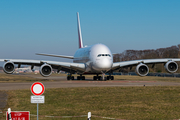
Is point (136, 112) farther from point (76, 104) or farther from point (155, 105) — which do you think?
point (76, 104)

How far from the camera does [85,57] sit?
41625 mm

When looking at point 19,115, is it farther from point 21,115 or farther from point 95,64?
point 95,64

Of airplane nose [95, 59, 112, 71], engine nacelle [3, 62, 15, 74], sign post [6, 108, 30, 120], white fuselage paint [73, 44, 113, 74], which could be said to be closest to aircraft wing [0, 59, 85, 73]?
engine nacelle [3, 62, 15, 74]

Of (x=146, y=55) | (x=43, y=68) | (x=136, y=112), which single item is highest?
(x=146, y=55)

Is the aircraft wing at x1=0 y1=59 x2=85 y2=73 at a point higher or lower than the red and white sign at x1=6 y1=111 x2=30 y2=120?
higher

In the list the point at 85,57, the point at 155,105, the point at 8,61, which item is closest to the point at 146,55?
the point at 85,57

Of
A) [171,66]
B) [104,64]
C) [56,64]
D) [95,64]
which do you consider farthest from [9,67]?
[171,66]

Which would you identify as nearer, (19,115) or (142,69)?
(19,115)

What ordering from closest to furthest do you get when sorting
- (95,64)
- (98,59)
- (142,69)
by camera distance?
(98,59), (95,64), (142,69)

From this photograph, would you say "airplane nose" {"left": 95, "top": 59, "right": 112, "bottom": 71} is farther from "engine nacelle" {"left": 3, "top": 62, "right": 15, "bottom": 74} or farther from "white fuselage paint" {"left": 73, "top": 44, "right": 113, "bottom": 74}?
"engine nacelle" {"left": 3, "top": 62, "right": 15, "bottom": 74}

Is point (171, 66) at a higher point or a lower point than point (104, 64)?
lower

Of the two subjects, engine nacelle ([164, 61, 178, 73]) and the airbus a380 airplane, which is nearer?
the airbus a380 airplane

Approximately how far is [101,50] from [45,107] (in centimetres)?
2392

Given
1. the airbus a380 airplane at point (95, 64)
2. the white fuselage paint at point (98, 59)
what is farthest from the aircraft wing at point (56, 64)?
the white fuselage paint at point (98, 59)
